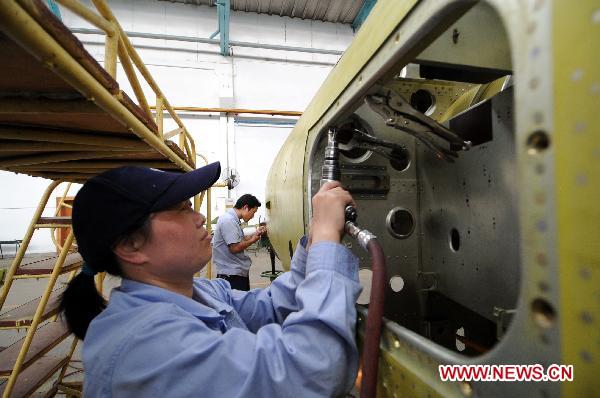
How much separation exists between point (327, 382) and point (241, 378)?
0.63 feet

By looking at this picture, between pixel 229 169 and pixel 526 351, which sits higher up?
pixel 229 169

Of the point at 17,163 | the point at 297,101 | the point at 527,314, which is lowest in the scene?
the point at 527,314

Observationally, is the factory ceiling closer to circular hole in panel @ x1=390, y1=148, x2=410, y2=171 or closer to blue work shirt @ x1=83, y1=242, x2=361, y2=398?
circular hole in panel @ x1=390, y1=148, x2=410, y2=171

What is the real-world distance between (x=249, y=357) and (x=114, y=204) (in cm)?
56

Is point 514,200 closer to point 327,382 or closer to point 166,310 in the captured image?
point 327,382

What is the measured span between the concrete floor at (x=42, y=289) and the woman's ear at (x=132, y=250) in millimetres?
190

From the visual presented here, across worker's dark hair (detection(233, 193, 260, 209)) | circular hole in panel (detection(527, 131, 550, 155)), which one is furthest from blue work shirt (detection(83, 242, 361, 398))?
worker's dark hair (detection(233, 193, 260, 209))

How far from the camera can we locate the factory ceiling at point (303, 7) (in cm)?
692

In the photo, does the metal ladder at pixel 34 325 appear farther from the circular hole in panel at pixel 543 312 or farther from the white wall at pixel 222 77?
the white wall at pixel 222 77

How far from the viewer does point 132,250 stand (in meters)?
0.93

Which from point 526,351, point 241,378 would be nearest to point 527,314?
point 526,351

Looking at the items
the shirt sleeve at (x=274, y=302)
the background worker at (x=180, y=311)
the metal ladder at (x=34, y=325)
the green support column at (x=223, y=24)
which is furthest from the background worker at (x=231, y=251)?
the green support column at (x=223, y=24)

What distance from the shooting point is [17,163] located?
59.5 inches

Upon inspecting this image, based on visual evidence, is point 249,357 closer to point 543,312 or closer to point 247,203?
point 543,312
